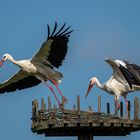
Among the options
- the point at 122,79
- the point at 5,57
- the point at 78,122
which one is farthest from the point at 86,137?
the point at 5,57

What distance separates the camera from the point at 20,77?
78.7 feet

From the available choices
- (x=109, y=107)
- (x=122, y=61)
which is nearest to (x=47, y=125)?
(x=109, y=107)

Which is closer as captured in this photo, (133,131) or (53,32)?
(133,131)

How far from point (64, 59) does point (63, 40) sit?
0.53 m

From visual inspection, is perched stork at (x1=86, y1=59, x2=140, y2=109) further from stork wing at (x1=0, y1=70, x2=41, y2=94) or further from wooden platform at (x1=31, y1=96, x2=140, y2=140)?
→ stork wing at (x1=0, y1=70, x2=41, y2=94)

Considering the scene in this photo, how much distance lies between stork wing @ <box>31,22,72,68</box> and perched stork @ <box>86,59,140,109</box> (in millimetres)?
1185

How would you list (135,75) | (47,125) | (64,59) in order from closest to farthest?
(47,125) < (135,75) < (64,59)

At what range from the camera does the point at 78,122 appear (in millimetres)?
19062

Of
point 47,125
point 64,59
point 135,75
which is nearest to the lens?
point 47,125

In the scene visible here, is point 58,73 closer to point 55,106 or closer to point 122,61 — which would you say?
point 122,61

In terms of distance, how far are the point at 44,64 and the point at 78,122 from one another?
15.0 ft

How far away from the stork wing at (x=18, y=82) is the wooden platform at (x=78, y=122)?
3.87m

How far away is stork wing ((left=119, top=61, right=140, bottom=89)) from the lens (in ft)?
70.0

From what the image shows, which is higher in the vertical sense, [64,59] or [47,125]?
[64,59]
